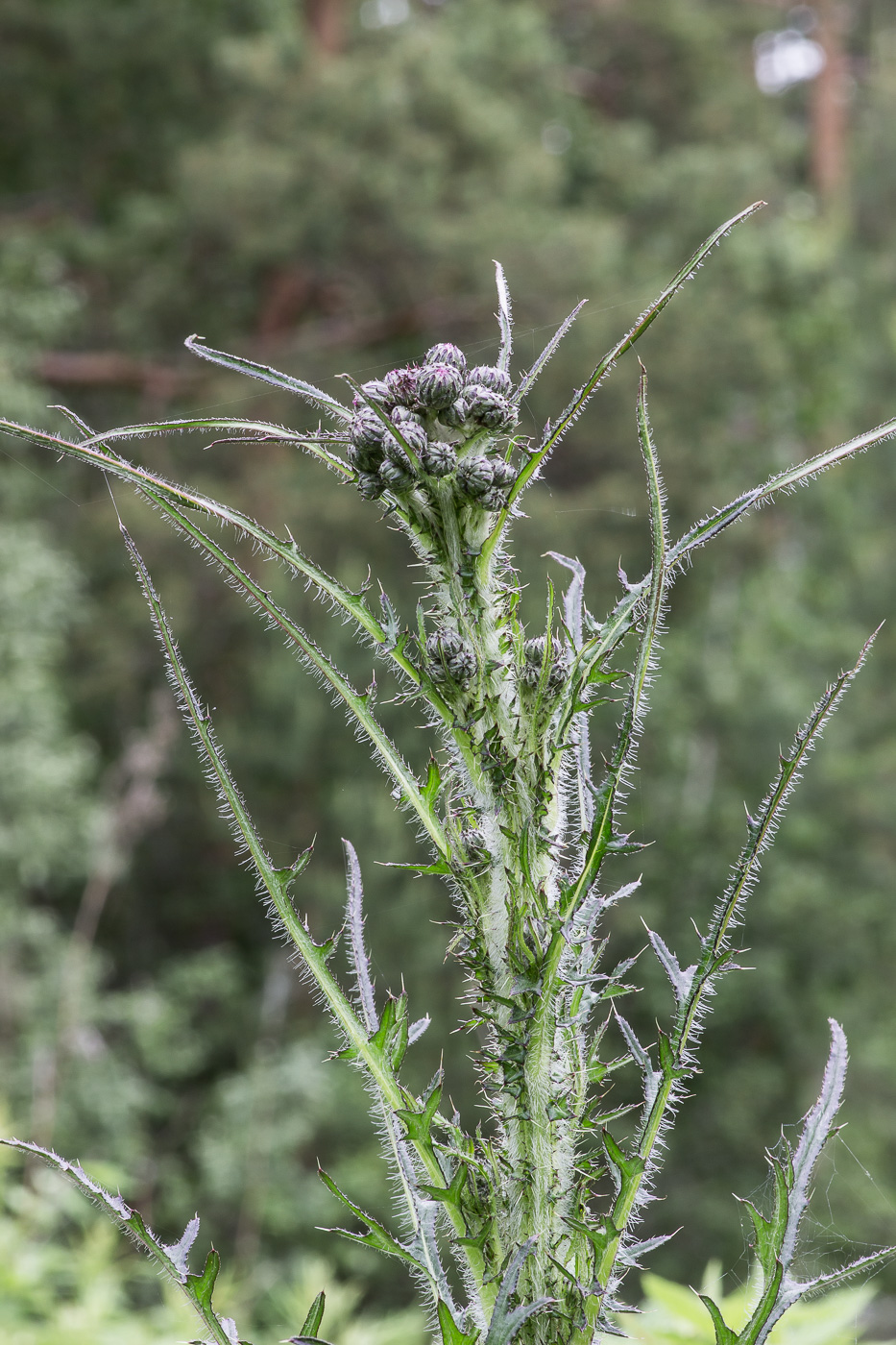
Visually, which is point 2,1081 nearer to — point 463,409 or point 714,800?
point 714,800

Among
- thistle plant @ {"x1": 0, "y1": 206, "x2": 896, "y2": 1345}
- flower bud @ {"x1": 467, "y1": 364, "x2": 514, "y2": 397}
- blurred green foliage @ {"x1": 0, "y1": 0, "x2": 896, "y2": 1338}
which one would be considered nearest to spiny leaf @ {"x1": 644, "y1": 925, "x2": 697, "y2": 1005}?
thistle plant @ {"x1": 0, "y1": 206, "x2": 896, "y2": 1345}

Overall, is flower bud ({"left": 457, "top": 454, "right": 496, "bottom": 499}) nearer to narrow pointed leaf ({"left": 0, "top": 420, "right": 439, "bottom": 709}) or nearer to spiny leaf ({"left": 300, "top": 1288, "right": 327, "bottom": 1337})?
narrow pointed leaf ({"left": 0, "top": 420, "right": 439, "bottom": 709})

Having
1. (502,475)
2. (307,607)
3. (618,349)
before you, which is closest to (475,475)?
(502,475)

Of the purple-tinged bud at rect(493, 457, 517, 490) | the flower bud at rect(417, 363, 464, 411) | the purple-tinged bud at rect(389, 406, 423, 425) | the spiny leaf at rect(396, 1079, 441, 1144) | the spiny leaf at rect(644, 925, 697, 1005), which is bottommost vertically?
the spiny leaf at rect(396, 1079, 441, 1144)

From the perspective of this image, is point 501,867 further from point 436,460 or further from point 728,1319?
point 728,1319

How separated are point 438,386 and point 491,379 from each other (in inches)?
2.0

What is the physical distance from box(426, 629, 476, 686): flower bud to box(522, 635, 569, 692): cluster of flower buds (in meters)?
0.05

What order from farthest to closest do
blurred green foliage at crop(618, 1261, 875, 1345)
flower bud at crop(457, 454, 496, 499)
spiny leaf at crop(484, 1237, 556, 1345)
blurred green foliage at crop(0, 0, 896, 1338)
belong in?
blurred green foliage at crop(0, 0, 896, 1338)
blurred green foliage at crop(618, 1261, 875, 1345)
flower bud at crop(457, 454, 496, 499)
spiny leaf at crop(484, 1237, 556, 1345)

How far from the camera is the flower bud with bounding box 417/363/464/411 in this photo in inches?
30.5

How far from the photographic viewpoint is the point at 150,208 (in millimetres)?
10070

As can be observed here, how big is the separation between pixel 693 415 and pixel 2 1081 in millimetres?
8584

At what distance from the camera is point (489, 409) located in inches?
30.6

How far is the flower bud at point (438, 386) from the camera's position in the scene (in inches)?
30.5

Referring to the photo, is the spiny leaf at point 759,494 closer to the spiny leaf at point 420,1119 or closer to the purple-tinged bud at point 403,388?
the purple-tinged bud at point 403,388
